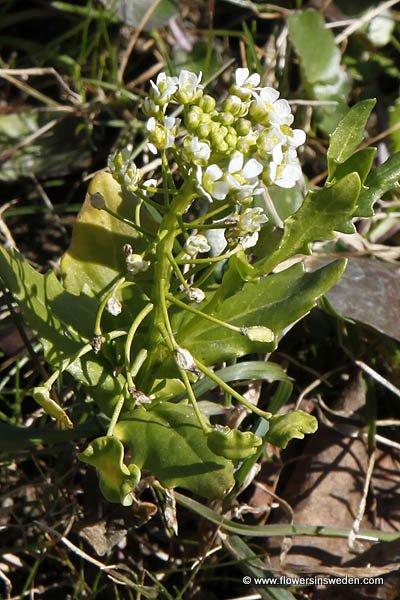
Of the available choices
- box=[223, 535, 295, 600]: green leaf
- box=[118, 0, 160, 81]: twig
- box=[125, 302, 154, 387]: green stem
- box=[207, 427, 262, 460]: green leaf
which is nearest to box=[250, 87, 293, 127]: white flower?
box=[125, 302, 154, 387]: green stem

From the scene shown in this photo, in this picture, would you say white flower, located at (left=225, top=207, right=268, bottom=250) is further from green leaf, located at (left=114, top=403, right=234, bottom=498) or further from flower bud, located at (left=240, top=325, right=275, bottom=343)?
green leaf, located at (left=114, top=403, right=234, bottom=498)

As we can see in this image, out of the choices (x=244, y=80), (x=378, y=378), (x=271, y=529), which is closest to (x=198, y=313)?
(x=244, y=80)

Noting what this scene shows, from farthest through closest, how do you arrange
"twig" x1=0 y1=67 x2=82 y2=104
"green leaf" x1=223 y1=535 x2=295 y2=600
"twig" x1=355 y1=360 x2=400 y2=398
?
"twig" x1=0 y1=67 x2=82 y2=104
"twig" x1=355 y1=360 x2=400 y2=398
"green leaf" x1=223 y1=535 x2=295 y2=600

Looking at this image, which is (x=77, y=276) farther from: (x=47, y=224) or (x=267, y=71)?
(x=267, y=71)

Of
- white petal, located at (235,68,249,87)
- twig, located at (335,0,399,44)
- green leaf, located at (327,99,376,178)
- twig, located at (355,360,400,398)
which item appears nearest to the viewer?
white petal, located at (235,68,249,87)

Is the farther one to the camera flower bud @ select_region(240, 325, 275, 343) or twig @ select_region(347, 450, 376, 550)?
twig @ select_region(347, 450, 376, 550)
